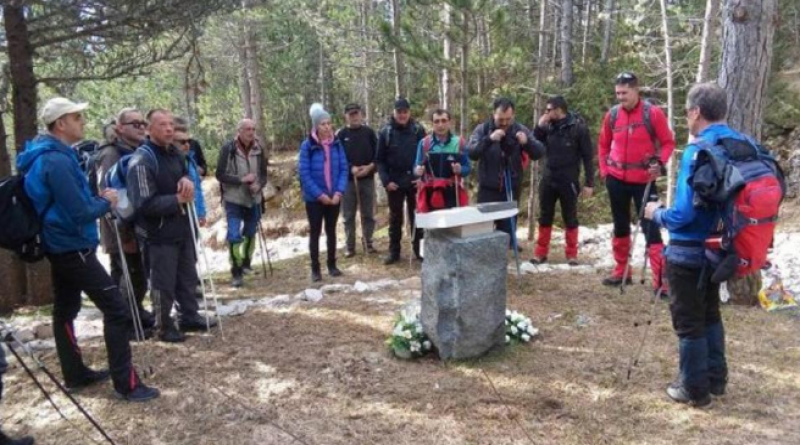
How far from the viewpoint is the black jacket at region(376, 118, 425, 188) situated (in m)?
7.64

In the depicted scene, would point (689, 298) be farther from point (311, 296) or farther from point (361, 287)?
point (311, 296)

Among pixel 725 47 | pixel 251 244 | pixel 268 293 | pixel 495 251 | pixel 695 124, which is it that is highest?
pixel 725 47

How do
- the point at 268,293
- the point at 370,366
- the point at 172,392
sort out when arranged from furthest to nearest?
the point at 268,293 → the point at 370,366 → the point at 172,392

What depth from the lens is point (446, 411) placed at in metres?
3.91

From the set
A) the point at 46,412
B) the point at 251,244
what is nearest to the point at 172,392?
the point at 46,412

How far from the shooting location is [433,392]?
418 cm

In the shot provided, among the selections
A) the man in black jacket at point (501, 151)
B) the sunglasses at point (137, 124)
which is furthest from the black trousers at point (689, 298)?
the sunglasses at point (137, 124)

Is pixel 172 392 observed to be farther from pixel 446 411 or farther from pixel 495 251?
pixel 495 251

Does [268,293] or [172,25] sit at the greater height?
[172,25]

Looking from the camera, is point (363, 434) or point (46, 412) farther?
point (46, 412)

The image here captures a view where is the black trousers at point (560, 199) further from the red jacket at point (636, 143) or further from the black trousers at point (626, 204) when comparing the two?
the red jacket at point (636, 143)

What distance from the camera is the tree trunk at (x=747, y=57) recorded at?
17.6 feet

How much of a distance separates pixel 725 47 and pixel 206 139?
24657 millimetres

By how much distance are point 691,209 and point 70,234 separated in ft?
13.6
